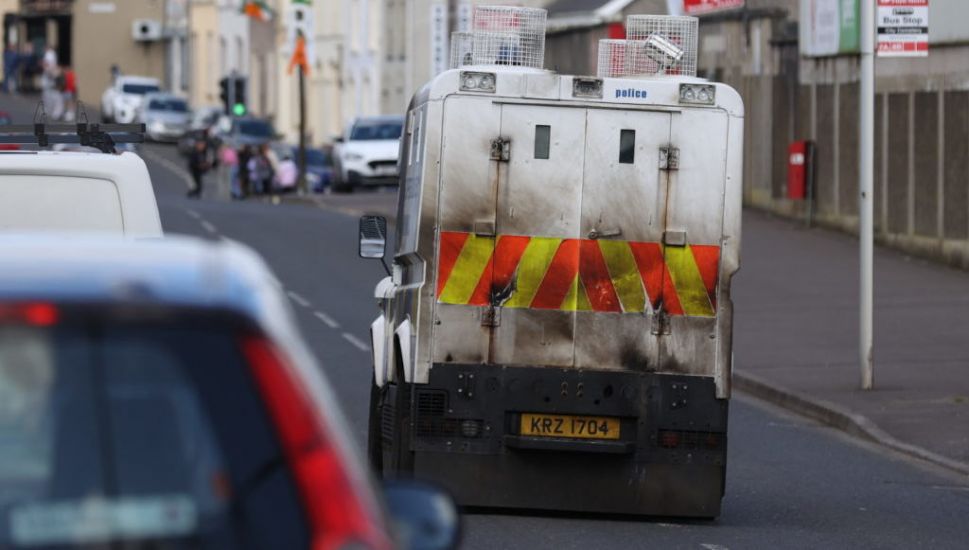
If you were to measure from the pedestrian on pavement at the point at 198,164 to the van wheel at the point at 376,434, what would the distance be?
1620 inches

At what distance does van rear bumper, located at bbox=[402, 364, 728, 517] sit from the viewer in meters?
12.1

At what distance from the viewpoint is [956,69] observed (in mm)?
29016

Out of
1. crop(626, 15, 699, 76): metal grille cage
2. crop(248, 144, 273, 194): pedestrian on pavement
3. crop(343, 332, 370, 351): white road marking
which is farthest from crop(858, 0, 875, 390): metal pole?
crop(248, 144, 273, 194): pedestrian on pavement

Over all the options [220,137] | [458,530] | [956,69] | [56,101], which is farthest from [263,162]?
[458,530]

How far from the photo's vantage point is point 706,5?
37.8 metres

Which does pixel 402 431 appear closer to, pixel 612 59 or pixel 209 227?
pixel 612 59

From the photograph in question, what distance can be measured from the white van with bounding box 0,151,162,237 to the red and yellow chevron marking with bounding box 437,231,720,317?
6.89 ft

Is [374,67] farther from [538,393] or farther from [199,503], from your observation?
[199,503]

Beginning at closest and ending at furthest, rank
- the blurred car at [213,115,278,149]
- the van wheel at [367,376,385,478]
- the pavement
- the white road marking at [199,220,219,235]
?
the van wheel at [367,376,385,478] → the pavement → the white road marking at [199,220,219,235] → the blurred car at [213,115,278,149]

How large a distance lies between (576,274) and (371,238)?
1478 mm

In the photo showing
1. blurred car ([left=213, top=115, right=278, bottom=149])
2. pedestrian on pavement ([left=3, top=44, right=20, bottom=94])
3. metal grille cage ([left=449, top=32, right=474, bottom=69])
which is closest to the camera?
metal grille cage ([left=449, top=32, right=474, bottom=69])

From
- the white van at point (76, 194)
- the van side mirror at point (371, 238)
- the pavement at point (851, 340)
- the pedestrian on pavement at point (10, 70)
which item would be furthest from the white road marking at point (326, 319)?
the pedestrian on pavement at point (10, 70)

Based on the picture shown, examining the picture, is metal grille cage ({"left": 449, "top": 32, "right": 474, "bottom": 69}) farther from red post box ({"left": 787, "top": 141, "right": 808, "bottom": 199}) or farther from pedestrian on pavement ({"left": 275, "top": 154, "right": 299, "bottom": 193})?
pedestrian on pavement ({"left": 275, "top": 154, "right": 299, "bottom": 193})

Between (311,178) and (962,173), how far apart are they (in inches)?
1240
